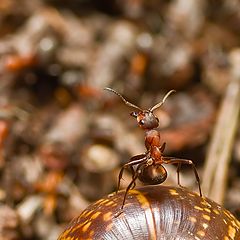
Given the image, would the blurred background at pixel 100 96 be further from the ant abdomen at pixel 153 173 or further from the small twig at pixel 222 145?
the ant abdomen at pixel 153 173

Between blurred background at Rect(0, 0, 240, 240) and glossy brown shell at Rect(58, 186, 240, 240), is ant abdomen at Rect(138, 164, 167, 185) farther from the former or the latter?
blurred background at Rect(0, 0, 240, 240)

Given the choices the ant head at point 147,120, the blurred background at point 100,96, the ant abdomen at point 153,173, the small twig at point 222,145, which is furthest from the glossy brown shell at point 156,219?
the small twig at point 222,145

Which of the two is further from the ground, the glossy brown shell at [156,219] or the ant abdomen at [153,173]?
the ant abdomen at [153,173]

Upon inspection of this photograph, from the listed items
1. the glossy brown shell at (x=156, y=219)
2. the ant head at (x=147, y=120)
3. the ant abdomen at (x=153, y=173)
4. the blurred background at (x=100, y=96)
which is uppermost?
the ant head at (x=147, y=120)

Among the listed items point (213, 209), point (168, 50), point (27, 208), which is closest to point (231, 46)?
point (168, 50)

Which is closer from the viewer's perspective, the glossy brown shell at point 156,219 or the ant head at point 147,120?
the glossy brown shell at point 156,219

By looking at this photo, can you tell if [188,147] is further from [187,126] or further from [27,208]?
[27,208]
